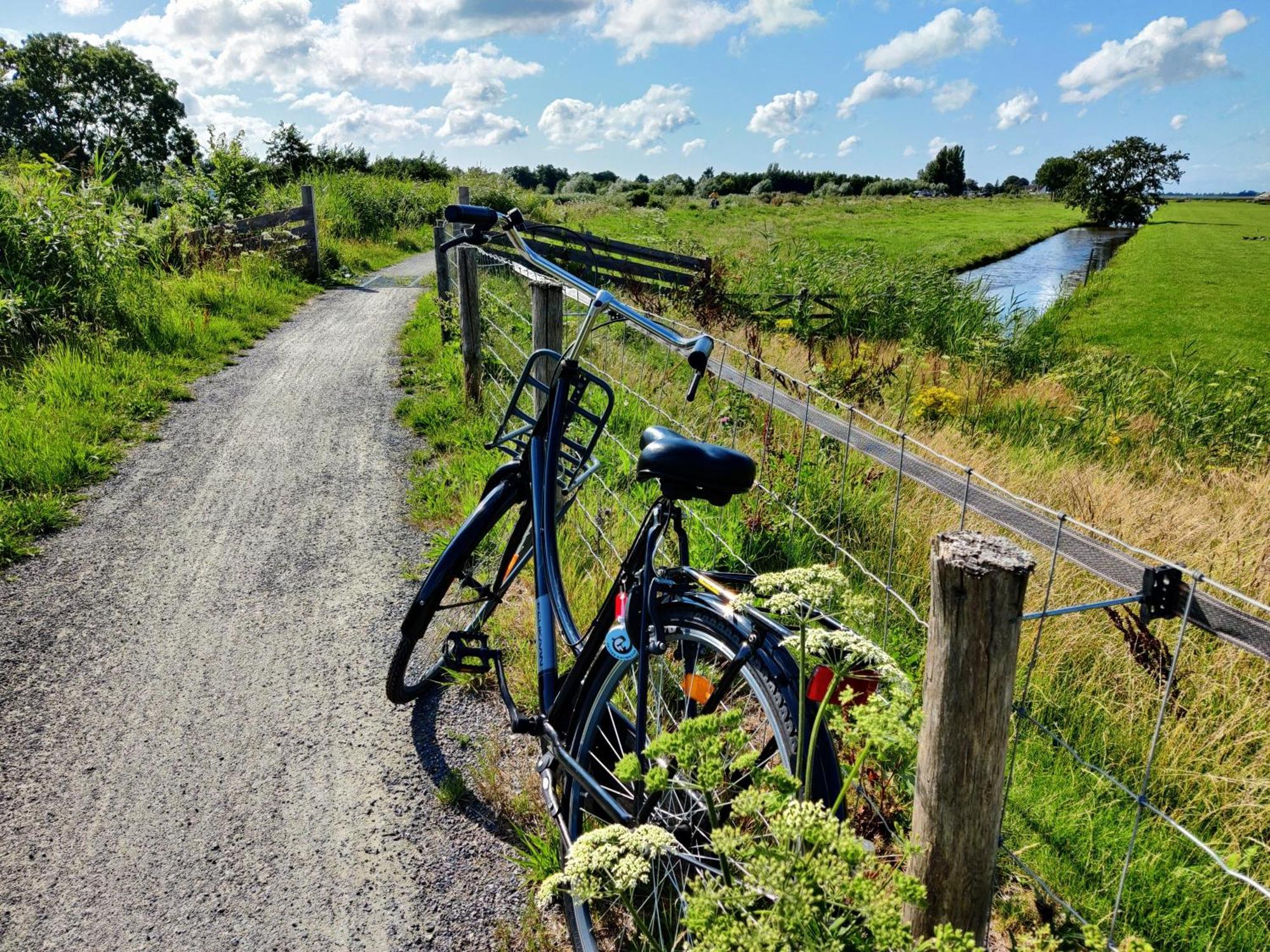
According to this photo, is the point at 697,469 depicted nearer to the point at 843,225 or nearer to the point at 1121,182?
the point at 843,225

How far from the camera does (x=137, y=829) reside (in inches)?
102

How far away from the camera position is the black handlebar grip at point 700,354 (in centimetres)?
186

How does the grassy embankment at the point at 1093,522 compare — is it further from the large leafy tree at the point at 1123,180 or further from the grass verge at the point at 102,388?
the large leafy tree at the point at 1123,180

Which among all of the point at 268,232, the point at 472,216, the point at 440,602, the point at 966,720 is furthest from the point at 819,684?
the point at 268,232

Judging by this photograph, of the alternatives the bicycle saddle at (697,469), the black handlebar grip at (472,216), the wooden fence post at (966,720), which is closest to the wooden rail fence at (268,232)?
the black handlebar grip at (472,216)

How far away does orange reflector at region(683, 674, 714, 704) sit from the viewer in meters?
1.71

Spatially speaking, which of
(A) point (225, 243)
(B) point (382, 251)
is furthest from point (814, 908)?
(B) point (382, 251)

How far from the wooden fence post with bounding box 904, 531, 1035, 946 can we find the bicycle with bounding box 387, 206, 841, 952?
0.69 ft

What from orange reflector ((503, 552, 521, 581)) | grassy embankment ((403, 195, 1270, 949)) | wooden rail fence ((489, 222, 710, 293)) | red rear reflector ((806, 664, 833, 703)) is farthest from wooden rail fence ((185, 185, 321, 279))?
red rear reflector ((806, 664, 833, 703))

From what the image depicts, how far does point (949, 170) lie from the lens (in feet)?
268

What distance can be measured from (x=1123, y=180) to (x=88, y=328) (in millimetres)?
57712

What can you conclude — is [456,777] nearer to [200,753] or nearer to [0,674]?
[200,753]

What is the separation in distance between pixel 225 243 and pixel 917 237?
27.4 metres

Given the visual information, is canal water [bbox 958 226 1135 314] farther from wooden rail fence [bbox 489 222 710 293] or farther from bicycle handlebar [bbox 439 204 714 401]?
bicycle handlebar [bbox 439 204 714 401]
